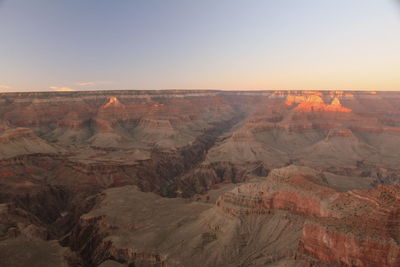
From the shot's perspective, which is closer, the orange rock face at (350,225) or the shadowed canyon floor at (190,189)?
the orange rock face at (350,225)

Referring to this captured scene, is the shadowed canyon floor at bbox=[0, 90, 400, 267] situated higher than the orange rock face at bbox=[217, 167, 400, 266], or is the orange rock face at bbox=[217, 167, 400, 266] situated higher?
the orange rock face at bbox=[217, 167, 400, 266]

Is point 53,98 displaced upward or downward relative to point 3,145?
upward

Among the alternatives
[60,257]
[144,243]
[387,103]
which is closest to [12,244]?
[60,257]

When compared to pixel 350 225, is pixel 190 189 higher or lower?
lower

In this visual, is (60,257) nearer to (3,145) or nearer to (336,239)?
(336,239)

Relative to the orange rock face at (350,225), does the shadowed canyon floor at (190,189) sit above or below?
below

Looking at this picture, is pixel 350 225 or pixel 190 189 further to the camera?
pixel 190 189

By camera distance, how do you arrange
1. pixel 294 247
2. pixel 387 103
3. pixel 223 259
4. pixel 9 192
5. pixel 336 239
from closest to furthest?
pixel 336 239, pixel 294 247, pixel 223 259, pixel 9 192, pixel 387 103

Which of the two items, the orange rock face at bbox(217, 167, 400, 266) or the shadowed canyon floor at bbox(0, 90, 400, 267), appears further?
the shadowed canyon floor at bbox(0, 90, 400, 267)
